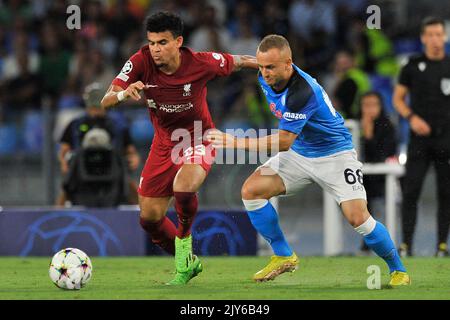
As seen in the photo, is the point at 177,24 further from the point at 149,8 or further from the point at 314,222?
the point at 149,8

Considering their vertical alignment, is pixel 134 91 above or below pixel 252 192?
above

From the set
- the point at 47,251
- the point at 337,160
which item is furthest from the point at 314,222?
the point at 337,160

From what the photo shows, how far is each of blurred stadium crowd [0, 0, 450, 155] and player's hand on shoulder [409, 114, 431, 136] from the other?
3.51 meters

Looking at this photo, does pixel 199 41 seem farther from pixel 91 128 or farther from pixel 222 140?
pixel 222 140

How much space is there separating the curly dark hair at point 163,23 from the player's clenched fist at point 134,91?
590 mm

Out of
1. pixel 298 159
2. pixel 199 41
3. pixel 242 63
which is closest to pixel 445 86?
pixel 242 63

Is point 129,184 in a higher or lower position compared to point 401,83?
lower

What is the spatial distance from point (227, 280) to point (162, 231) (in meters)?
0.68

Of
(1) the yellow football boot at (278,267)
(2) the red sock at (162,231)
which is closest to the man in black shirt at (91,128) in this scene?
(2) the red sock at (162,231)

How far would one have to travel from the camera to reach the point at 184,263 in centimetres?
852

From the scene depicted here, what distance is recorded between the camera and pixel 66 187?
1252 cm

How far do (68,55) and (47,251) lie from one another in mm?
5285

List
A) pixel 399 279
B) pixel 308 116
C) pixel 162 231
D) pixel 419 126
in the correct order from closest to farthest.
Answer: pixel 308 116
pixel 399 279
pixel 162 231
pixel 419 126
